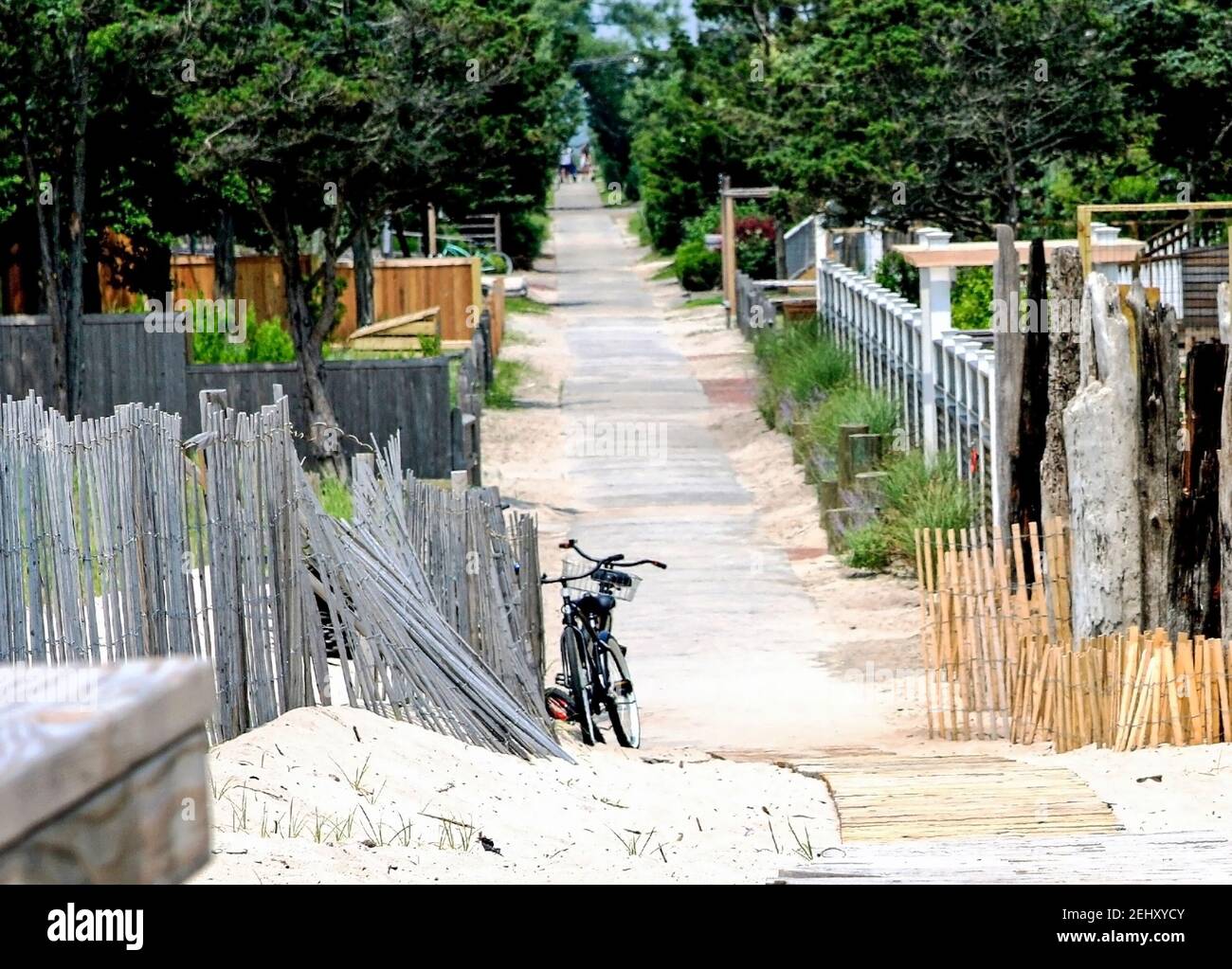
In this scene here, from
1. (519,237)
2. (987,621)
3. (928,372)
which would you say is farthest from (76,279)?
(519,237)

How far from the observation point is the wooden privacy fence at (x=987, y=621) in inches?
369

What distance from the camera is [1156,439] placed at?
8820 mm

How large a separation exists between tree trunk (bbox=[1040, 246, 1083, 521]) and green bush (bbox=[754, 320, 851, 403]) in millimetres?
11938

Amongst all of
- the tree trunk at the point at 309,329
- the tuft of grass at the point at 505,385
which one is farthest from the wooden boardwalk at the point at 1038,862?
A: the tuft of grass at the point at 505,385

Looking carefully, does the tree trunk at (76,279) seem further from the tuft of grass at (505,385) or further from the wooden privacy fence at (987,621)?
the wooden privacy fence at (987,621)

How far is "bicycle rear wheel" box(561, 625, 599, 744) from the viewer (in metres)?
10.1

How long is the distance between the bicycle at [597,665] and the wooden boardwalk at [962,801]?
1.80 m

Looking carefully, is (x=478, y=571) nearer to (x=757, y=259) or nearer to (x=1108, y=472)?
(x=1108, y=472)

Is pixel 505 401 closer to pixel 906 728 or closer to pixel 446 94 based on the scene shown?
pixel 446 94

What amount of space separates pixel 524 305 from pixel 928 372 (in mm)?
26062

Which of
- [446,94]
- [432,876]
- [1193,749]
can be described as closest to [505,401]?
[446,94]

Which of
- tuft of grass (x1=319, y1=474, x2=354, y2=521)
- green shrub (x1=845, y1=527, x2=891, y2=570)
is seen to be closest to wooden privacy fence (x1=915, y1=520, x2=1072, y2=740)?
green shrub (x1=845, y1=527, x2=891, y2=570)
